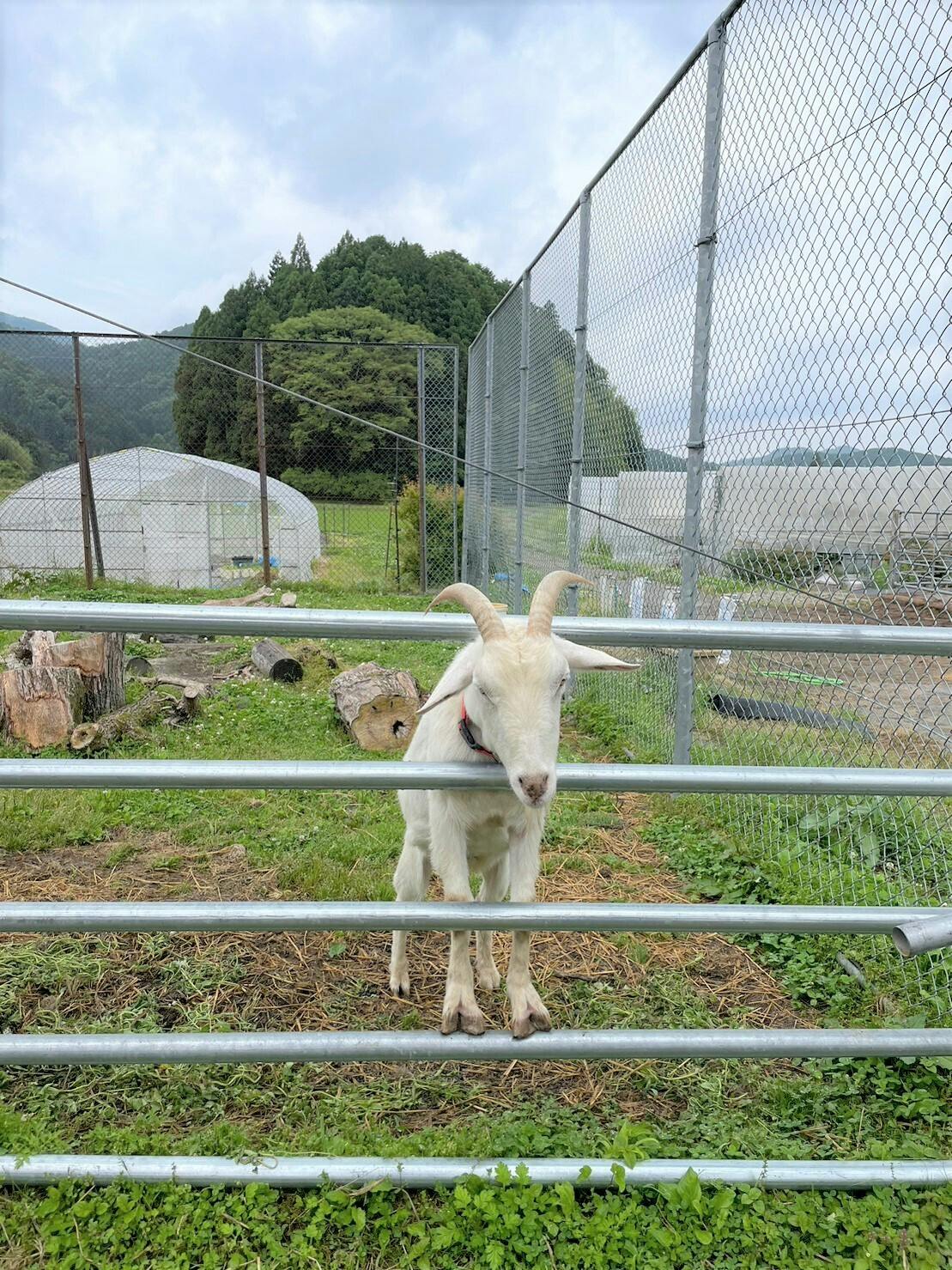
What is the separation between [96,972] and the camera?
2996 millimetres

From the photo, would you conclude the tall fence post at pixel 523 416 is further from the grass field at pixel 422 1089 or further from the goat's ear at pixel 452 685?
the goat's ear at pixel 452 685

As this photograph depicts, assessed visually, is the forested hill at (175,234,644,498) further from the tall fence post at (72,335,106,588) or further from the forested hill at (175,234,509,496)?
the tall fence post at (72,335,106,588)

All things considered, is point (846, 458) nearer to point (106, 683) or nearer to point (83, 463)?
point (106, 683)

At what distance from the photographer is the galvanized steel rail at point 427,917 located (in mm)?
1838

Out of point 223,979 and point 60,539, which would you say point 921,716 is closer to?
point 223,979

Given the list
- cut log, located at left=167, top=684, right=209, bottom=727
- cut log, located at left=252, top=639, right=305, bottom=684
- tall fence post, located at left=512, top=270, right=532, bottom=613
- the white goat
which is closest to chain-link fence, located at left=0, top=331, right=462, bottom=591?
tall fence post, located at left=512, top=270, right=532, bottom=613

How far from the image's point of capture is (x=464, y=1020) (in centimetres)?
208

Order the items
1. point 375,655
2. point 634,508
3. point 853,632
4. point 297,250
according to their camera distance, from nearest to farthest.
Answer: point 853,632 → point 634,508 → point 375,655 → point 297,250

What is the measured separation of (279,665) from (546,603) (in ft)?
20.9

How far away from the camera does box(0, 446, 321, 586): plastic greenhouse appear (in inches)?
592

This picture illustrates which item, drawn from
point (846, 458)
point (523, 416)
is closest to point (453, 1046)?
point (846, 458)

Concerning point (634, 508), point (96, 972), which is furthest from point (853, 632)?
point (634, 508)

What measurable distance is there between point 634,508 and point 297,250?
47.1 meters

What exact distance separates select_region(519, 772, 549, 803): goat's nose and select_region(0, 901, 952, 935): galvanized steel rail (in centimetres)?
38
